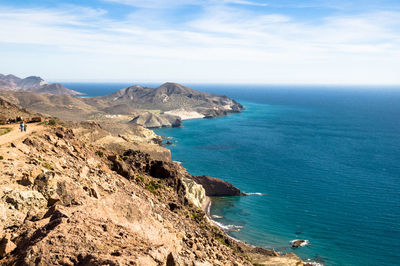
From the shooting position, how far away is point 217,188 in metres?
75.7

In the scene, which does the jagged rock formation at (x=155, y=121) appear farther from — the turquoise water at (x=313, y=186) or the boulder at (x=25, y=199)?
the boulder at (x=25, y=199)

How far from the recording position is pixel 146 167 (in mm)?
43531

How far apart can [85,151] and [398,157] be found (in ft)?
365

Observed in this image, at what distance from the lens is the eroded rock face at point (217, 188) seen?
74.8 metres

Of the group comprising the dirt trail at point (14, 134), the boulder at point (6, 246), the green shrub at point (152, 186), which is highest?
the dirt trail at point (14, 134)

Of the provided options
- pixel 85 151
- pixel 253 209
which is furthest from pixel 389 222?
pixel 85 151

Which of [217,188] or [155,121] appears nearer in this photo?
[217,188]

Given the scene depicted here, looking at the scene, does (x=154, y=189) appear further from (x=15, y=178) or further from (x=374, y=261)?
(x=374, y=261)

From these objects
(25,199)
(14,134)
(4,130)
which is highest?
(4,130)

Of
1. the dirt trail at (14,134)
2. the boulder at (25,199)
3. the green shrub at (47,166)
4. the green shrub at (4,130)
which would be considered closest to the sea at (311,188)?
the dirt trail at (14,134)

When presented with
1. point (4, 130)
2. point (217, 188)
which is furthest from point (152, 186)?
point (217, 188)

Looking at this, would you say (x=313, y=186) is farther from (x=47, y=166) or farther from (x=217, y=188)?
(x=47, y=166)

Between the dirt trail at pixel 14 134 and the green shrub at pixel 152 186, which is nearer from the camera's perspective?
the dirt trail at pixel 14 134

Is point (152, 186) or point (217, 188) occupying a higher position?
point (152, 186)
